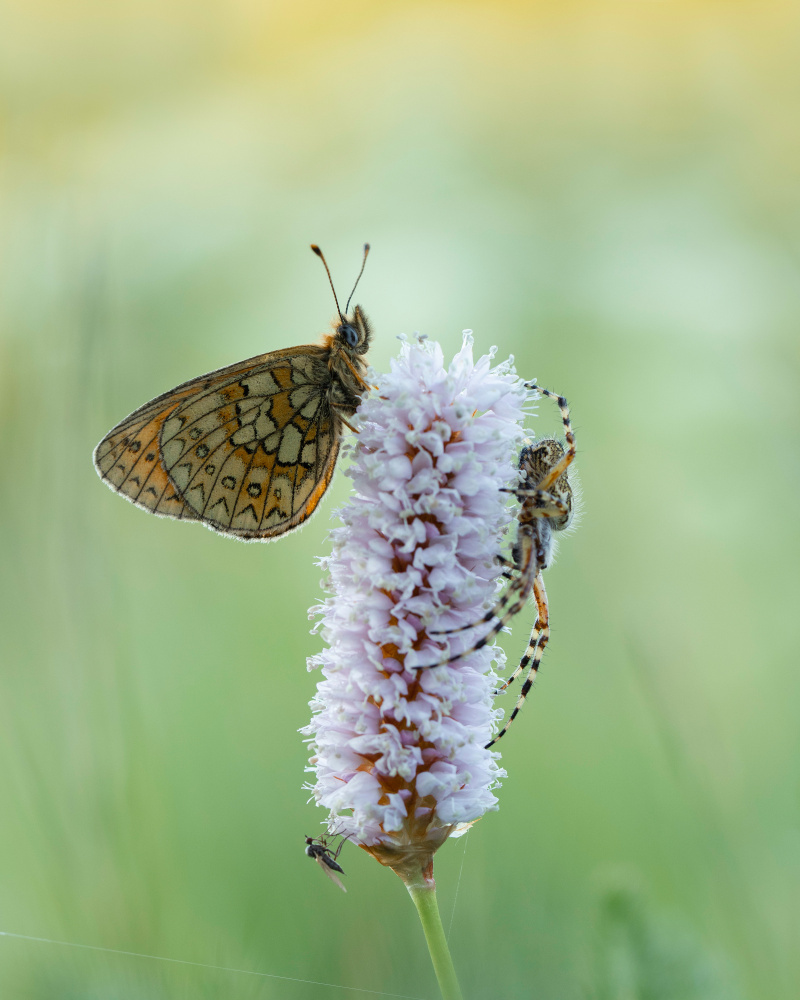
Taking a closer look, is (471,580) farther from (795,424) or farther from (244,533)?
(795,424)

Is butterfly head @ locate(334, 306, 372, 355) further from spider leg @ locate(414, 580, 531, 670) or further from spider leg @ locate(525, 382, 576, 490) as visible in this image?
spider leg @ locate(414, 580, 531, 670)

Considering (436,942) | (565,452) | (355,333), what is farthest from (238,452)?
(436,942)

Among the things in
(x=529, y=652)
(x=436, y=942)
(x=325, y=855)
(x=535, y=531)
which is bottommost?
(x=436, y=942)

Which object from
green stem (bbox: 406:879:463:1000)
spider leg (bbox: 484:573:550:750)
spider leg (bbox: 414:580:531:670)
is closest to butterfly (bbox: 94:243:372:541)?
spider leg (bbox: 484:573:550:750)

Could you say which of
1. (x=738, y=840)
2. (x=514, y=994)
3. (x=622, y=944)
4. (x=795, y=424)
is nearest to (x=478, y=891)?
(x=514, y=994)

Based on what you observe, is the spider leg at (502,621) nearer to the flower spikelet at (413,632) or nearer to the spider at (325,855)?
the flower spikelet at (413,632)

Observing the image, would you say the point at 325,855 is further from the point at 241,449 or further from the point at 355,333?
the point at 355,333

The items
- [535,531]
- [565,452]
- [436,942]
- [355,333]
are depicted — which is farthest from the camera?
[355,333]
